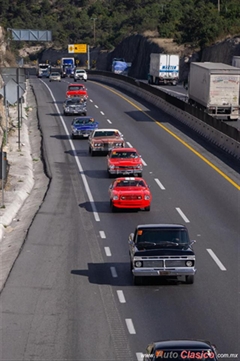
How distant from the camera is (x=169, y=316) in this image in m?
19.4

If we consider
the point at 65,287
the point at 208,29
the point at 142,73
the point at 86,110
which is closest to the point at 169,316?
the point at 65,287

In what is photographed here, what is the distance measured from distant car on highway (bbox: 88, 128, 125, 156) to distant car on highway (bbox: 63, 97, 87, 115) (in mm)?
17397

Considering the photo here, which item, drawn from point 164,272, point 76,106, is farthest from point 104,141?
point 164,272

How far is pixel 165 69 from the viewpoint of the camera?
104 metres

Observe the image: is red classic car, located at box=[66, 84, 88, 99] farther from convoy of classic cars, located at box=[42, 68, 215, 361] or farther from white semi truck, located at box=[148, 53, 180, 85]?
white semi truck, located at box=[148, 53, 180, 85]

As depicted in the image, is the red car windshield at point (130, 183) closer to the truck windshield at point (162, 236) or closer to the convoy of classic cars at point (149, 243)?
the convoy of classic cars at point (149, 243)

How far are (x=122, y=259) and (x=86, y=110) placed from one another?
42781mm

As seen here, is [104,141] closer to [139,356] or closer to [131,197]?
[131,197]

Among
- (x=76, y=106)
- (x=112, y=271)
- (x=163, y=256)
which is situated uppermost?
(x=163, y=256)

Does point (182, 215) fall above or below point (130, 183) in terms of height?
below

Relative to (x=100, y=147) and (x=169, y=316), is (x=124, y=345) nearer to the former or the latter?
(x=169, y=316)

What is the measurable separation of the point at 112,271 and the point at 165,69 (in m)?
81.8

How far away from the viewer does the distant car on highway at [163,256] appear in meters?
21.5

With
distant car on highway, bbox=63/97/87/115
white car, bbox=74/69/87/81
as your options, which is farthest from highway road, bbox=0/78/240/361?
white car, bbox=74/69/87/81
